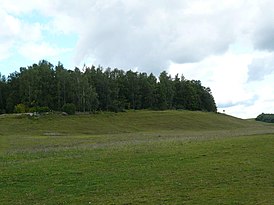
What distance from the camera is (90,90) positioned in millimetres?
136250

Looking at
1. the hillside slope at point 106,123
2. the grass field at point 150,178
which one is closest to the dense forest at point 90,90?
the hillside slope at point 106,123

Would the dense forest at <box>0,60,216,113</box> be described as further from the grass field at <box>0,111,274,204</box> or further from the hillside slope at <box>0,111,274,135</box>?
the grass field at <box>0,111,274,204</box>

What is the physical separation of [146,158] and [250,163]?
7.32m

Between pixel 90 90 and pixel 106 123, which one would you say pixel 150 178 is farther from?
pixel 90 90

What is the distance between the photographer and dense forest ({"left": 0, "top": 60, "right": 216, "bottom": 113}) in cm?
13362

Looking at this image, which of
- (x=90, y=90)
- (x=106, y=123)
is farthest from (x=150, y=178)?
(x=90, y=90)

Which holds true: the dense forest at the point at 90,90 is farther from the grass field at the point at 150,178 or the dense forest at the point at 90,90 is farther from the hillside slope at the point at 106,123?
the grass field at the point at 150,178

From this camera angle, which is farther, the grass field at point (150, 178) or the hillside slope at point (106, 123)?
the hillside slope at point (106, 123)

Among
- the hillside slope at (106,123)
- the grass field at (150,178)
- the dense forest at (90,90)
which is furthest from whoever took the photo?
the dense forest at (90,90)

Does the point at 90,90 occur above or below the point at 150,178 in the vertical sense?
above

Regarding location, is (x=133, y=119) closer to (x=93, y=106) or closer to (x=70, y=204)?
(x=93, y=106)

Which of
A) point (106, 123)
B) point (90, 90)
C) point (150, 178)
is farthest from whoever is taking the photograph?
point (90, 90)

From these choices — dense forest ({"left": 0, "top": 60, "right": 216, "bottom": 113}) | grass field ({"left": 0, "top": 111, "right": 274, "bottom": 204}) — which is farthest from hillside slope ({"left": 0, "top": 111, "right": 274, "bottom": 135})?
grass field ({"left": 0, "top": 111, "right": 274, "bottom": 204})

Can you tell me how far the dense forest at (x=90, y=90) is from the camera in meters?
134
